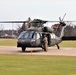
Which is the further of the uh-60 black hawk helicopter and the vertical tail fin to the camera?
the vertical tail fin

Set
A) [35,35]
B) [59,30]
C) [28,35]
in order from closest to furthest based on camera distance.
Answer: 1. [28,35]
2. [35,35]
3. [59,30]

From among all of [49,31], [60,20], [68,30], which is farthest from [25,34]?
[68,30]

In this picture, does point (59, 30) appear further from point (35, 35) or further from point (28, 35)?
point (28, 35)

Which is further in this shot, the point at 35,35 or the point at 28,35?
the point at 35,35

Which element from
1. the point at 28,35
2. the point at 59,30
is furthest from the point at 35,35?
the point at 59,30

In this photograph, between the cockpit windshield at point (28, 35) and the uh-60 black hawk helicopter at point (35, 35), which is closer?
the uh-60 black hawk helicopter at point (35, 35)

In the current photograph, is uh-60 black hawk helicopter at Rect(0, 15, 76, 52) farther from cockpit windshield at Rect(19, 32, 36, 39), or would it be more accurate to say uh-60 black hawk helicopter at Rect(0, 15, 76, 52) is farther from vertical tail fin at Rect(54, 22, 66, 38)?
vertical tail fin at Rect(54, 22, 66, 38)

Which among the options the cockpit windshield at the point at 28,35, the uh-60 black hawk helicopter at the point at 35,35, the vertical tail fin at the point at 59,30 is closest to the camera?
the uh-60 black hawk helicopter at the point at 35,35

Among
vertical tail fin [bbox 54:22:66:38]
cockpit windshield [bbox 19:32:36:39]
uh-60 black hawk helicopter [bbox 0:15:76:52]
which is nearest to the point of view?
uh-60 black hawk helicopter [bbox 0:15:76:52]

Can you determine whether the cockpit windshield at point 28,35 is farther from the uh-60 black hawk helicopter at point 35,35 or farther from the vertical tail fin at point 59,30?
the vertical tail fin at point 59,30

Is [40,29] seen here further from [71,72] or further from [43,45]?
[71,72]

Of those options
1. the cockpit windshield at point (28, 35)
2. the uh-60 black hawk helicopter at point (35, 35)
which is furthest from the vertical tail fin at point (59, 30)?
the cockpit windshield at point (28, 35)

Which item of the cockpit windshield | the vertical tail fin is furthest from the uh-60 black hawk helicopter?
the vertical tail fin

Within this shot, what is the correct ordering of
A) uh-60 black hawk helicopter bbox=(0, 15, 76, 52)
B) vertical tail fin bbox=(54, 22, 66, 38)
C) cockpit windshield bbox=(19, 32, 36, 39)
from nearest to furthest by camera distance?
uh-60 black hawk helicopter bbox=(0, 15, 76, 52) < cockpit windshield bbox=(19, 32, 36, 39) < vertical tail fin bbox=(54, 22, 66, 38)
